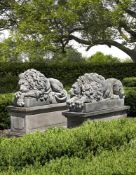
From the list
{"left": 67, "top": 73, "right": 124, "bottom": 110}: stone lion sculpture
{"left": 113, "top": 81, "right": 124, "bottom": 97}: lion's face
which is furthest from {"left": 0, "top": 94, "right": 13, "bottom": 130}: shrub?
{"left": 113, "top": 81, "right": 124, "bottom": 97}: lion's face

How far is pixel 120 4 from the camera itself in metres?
18.2

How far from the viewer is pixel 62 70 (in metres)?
20.6

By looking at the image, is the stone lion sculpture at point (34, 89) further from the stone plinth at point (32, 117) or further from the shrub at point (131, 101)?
the shrub at point (131, 101)

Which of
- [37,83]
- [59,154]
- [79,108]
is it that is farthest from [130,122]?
[37,83]

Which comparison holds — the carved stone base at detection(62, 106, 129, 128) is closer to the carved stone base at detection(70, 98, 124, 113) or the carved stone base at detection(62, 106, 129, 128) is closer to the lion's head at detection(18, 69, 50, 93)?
the carved stone base at detection(70, 98, 124, 113)

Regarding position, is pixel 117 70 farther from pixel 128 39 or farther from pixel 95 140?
pixel 95 140

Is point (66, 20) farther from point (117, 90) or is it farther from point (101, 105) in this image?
point (101, 105)

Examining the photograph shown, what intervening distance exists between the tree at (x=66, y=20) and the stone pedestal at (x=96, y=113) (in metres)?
7.80

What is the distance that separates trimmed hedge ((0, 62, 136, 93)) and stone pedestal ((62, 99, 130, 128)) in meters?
8.43

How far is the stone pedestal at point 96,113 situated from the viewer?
916 cm

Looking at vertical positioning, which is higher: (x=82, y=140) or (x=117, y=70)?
(x=117, y=70)

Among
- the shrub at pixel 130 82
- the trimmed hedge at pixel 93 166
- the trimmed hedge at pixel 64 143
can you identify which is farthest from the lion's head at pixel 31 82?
the shrub at pixel 130 82

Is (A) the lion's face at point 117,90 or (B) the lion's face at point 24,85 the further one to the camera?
(A) the lion's face at point 117,90

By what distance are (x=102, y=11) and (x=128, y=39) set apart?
2.87 metres
